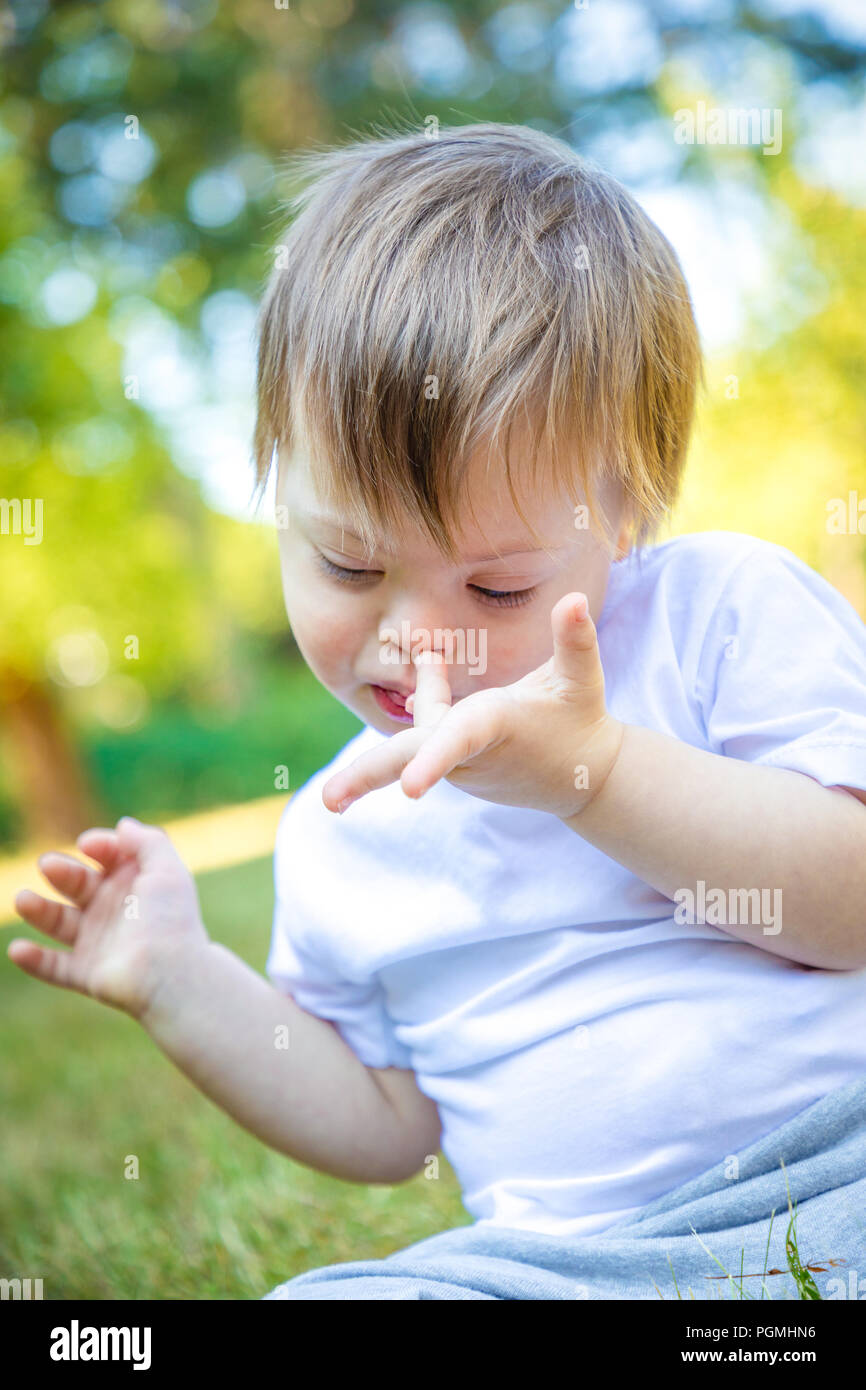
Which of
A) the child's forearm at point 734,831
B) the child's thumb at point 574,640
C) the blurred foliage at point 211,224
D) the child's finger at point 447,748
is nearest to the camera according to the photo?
the child's finger at point 447,748

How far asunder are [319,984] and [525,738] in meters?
0.64

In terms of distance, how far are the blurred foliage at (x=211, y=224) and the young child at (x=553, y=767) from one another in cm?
262

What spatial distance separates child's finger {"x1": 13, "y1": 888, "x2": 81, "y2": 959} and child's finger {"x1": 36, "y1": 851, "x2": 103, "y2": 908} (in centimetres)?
2

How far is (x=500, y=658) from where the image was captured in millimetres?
1212

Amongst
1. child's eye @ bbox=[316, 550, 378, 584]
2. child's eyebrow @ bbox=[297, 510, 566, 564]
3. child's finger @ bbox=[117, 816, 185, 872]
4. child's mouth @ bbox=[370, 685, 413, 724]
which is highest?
child's eyebrow @ bbox=[297, 510, 566, 564]

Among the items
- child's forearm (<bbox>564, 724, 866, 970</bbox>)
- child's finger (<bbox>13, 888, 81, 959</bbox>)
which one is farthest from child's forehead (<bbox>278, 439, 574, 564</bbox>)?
child's finger (<bbox>13, 888, 81, 959</bbox>)

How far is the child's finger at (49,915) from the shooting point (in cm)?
142

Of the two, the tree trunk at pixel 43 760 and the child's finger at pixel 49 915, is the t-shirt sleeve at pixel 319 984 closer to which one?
the child's finger at pixel 49 915

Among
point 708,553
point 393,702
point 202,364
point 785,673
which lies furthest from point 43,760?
point 785,673

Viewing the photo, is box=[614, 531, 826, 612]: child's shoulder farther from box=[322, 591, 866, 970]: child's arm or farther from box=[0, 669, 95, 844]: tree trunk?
box=[0, 669, 95, 844]: tree trunk

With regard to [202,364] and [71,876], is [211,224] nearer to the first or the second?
[202,364]

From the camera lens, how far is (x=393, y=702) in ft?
4.19

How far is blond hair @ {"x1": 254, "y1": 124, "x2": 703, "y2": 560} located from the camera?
1148 mm

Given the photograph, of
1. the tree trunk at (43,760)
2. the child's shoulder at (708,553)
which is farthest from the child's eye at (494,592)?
the tree trunk at (43,760)
